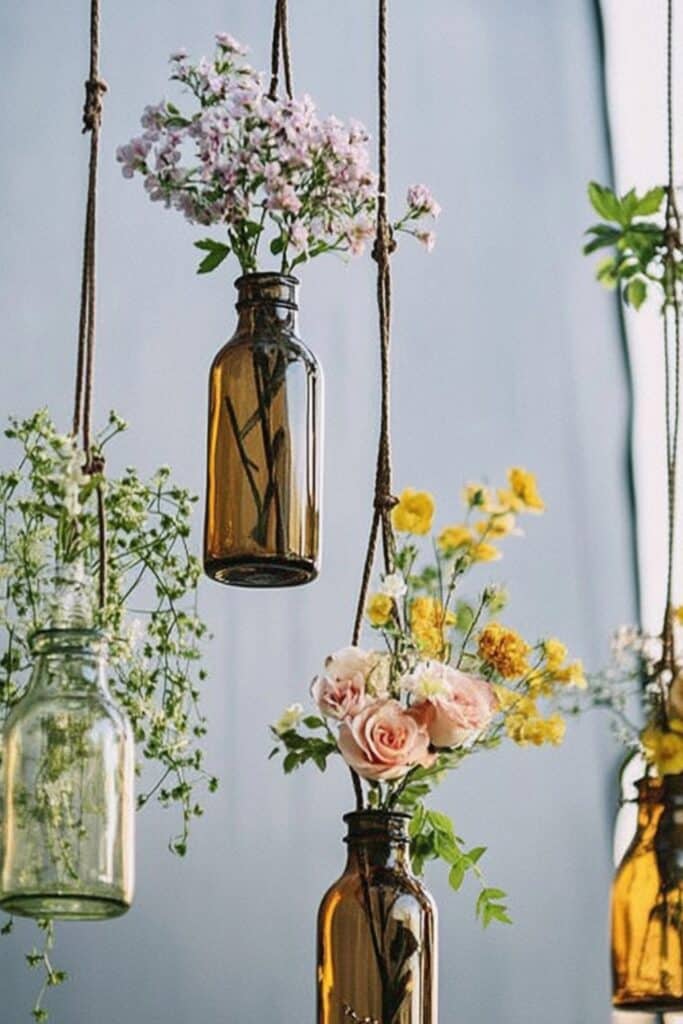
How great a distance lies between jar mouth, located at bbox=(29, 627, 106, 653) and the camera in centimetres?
140

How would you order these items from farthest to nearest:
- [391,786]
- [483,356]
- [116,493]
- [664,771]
A: [483,356]
[116,493]
[391,786]
[664,771]

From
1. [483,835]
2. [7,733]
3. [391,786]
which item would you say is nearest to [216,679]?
[483,835]

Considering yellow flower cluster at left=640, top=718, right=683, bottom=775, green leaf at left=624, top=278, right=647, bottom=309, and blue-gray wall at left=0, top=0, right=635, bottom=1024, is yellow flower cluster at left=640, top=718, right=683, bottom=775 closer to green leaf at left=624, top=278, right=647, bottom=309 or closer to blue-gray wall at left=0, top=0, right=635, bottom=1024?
green leaf at left=624, top=278, right=647, bottom=309

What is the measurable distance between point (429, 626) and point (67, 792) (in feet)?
1.60

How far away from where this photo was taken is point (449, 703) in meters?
1.64

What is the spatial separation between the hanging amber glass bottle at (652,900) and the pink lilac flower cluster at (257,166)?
0.55 m

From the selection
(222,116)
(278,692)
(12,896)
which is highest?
(222,116)

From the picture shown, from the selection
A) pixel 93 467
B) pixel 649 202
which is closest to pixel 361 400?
pixel 649 202

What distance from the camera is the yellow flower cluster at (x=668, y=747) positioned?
161 centimetres

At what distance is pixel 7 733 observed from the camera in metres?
1.39

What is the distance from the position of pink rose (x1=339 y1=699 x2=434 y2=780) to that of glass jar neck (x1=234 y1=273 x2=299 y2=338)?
362 mm

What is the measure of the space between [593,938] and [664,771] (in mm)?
1948

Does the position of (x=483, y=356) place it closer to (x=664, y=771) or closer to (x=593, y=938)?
(x=593, y=938)

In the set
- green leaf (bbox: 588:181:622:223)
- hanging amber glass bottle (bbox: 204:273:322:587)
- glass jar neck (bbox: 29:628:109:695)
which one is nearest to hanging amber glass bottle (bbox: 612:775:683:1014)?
hanging amber glass bottle (bbox: 204:273:322:587)
